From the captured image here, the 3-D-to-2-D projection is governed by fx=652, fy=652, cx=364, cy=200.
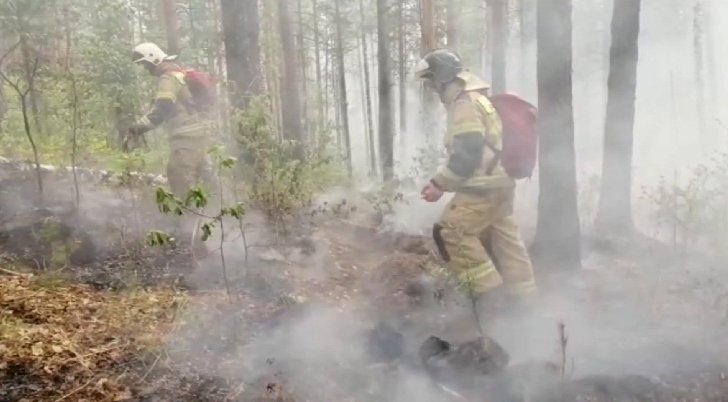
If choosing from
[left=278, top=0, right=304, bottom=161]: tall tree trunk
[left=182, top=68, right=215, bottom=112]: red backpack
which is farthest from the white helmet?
[left=278, top=0, right=304, bottom=161]: tall tree trunk

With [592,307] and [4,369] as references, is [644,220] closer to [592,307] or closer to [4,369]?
[592,307]

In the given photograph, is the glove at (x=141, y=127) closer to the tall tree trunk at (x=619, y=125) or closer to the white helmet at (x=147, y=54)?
the white helmet at (x=147, y=54)

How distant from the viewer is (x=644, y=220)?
11.4 m

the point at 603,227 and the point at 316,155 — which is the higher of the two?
the point at 316,155

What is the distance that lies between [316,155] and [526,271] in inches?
156

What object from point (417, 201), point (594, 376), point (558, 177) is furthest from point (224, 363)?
point (417, 201)

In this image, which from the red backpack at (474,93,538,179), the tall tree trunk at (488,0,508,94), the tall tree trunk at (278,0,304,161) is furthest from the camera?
the tall tree trunk at (488,0,508,94)

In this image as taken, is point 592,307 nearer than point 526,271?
No

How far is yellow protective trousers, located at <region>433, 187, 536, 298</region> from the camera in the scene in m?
4.83

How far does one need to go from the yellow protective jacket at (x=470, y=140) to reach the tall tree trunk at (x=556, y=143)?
4.10 ft

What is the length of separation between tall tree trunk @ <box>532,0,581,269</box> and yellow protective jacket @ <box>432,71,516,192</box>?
1250 millimetres

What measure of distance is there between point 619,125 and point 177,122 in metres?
5.58

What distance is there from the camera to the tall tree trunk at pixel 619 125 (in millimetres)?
8320

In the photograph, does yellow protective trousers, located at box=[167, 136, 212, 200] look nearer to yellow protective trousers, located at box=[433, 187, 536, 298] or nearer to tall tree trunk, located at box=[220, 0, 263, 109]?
tall tree trunk, located at box=[220, 0, 263, 109]
